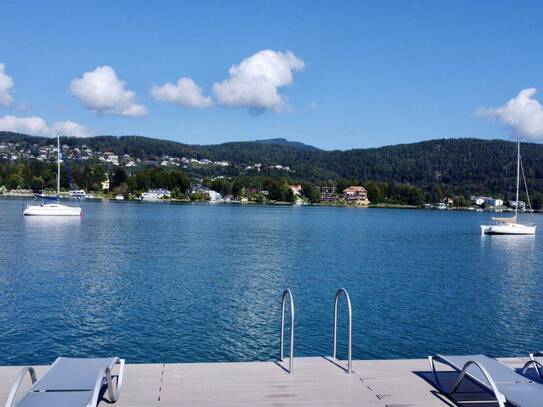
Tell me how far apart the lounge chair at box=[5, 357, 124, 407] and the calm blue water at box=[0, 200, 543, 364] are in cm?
808

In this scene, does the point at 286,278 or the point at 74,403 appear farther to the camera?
the point at 286,278

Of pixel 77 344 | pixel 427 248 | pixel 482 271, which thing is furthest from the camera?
pixel 427 248

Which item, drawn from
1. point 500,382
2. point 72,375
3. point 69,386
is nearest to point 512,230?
point 500,382

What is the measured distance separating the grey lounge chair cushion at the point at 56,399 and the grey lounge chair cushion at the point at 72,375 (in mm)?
94

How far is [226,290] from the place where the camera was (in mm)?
25172

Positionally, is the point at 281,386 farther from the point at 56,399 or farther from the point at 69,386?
the point at 56,399

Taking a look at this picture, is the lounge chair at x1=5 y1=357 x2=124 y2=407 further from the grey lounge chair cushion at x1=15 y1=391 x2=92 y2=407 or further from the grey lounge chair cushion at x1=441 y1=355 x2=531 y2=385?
the grey lounge chair cushion at x1=441 y1=355 x2=531 y2=385

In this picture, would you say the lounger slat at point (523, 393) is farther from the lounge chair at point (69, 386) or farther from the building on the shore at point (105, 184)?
the building on the shore at point (105, 184)

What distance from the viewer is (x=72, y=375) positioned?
22.2 feet

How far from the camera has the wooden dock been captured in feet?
23.4

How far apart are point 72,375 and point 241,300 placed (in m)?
16.4

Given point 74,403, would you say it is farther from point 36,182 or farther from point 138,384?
point 36,182

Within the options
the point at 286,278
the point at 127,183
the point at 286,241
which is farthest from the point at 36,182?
the point at 286,278

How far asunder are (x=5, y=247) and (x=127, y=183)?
5389 inches
